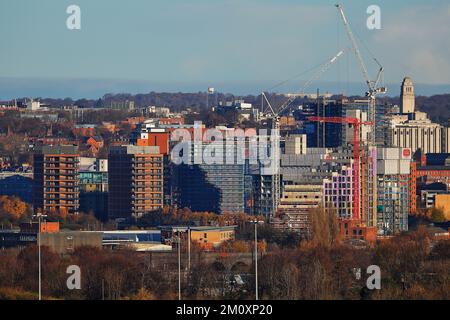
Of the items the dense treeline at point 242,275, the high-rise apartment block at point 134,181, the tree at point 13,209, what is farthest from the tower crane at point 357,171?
the dense treeline at point 242,275

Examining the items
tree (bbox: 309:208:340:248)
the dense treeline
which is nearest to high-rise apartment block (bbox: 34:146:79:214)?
tree (bbox: 309:208:340:248)

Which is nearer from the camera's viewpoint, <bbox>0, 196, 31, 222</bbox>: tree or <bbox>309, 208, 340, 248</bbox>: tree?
<bbox>309, 208, 340, 248</bbox>: tree

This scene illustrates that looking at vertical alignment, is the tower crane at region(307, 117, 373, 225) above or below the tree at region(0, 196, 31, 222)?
above

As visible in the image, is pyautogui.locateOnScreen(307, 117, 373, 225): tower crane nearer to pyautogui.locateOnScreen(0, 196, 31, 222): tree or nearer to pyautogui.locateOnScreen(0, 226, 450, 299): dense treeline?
pyautogui.locateOnScreen(0, 196, 31, 222): tree

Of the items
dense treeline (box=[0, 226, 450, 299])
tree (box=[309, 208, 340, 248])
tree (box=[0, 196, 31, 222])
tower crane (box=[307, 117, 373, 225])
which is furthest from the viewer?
tower crane (box=[307, 117, 373, 225])

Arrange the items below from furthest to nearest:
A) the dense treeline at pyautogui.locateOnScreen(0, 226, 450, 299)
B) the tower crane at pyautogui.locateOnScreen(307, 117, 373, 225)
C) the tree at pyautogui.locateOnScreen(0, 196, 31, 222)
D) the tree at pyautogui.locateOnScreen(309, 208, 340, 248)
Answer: the tower crane at pyautogui.locateOnScreen(307, 117, 373, 225) → the tree at pyautogui.locateOnScreen(0, 196, 31, 222) → the tree at pyautogui.locateOnScreen(309, 208, 340, 248) → the dense treeline at pyautogui.locateOnScreen(0, 226, 450, 299)

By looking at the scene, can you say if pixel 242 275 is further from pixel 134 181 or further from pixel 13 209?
pixel 134 181

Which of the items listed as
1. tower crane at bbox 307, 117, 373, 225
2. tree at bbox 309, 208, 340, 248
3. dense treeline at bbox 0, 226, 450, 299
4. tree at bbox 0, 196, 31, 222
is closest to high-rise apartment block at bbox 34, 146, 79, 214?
tree at bbox 0, 196, 31, 222

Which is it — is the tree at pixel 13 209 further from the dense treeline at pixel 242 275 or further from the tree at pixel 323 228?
the dense treeline at pixel 242 275

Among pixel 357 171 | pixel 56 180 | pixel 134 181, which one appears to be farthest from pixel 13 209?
pixel 357 171

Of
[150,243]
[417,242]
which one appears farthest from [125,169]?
[417,242]
